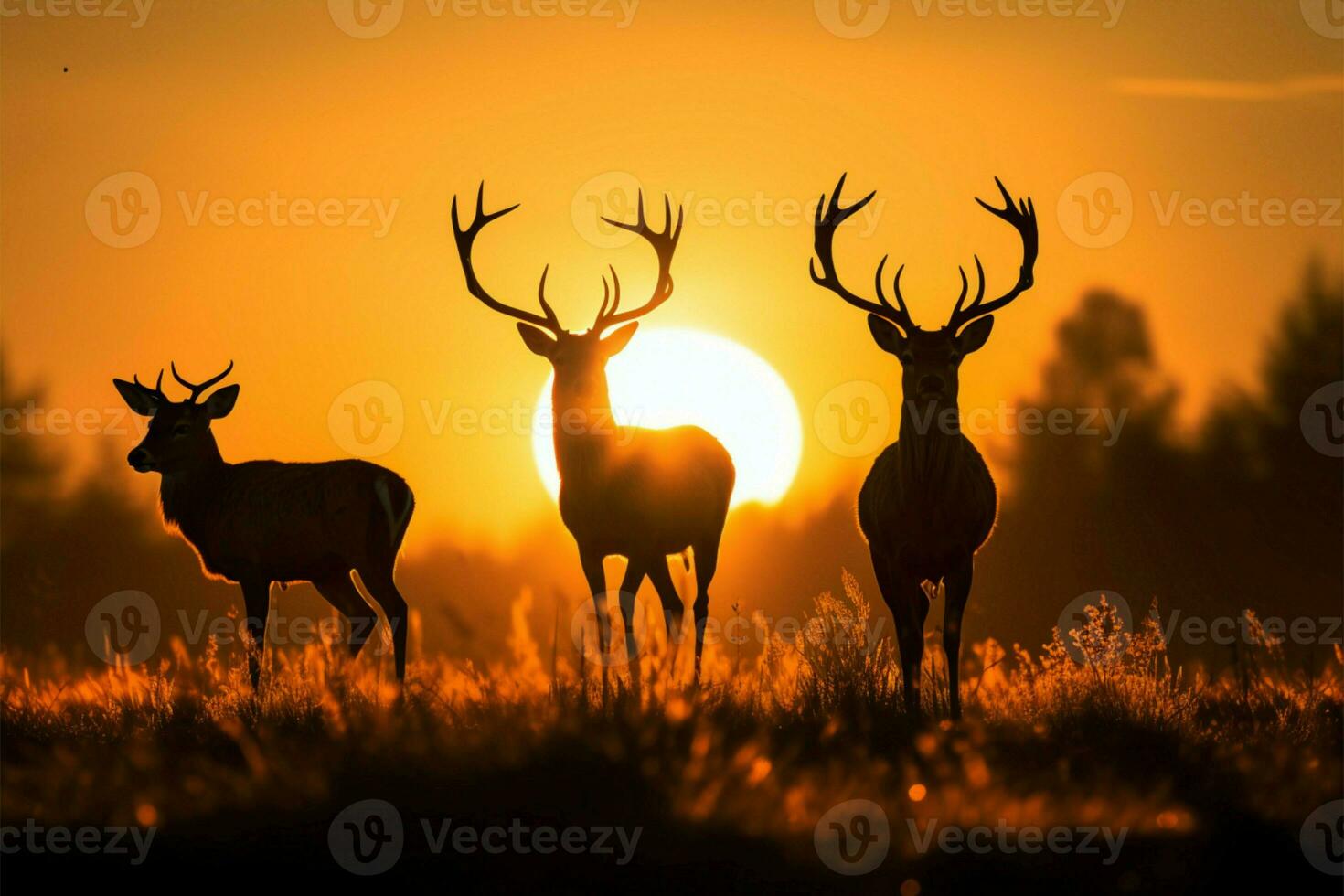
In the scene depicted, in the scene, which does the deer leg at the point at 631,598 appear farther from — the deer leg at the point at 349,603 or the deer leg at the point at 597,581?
the deer leg at the point at 349,603

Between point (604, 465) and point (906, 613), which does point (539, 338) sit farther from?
point (906, 613)

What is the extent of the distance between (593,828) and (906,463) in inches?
148

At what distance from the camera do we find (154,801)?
7.51 metres

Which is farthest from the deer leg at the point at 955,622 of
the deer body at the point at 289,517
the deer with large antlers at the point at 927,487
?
the deer body at the point at 289,517

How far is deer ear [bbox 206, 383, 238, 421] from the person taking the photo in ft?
39.0

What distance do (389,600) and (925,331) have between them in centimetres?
408

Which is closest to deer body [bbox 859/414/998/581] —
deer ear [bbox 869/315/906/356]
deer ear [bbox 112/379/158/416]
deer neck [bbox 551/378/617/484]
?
deer ear [bbox 869/315/906/356]

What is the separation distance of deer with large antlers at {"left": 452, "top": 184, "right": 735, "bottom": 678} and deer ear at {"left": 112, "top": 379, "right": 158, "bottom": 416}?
7.62 ft

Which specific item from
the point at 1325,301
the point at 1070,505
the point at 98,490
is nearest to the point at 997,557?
the point at 1070,505

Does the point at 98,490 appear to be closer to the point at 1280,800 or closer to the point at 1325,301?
the point at 1325,301

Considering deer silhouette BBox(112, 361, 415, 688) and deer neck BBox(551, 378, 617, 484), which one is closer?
deer neck BBox(551, 378, 617, 484)

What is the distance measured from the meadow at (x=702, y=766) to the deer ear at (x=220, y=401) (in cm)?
215

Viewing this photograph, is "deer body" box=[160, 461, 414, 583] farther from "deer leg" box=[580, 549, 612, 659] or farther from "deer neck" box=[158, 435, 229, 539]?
"deer leg" box=[580, 549, 612, 659]

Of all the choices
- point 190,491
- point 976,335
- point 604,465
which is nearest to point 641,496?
point 604,465
